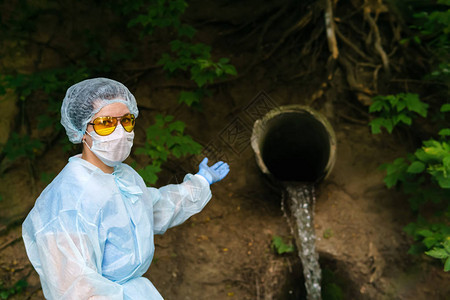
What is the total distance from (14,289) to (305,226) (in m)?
2.94

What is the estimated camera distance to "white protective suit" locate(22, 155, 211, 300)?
1685 mm

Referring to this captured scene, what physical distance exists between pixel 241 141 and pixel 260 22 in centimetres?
165

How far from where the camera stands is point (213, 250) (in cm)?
432

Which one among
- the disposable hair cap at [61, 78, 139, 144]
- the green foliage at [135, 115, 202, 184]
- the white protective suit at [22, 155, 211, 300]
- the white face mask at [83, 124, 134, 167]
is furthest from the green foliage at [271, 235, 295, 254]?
the disposable hair cap at [61, 78, 139, 144]

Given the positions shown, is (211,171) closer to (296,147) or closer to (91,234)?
(91,234)

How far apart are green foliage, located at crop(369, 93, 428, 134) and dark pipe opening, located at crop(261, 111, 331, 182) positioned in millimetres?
505

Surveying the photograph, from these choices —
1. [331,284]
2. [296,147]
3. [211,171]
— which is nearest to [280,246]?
[331,284]

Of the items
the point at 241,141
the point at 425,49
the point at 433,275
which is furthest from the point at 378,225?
the point at 425,49

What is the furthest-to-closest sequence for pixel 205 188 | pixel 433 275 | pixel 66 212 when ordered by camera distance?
pixel 433 275 → pixel 205 188 → pixel 66 212

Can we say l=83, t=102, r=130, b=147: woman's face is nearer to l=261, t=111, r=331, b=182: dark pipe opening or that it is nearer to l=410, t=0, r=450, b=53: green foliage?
l=261, t=111, r=331, b=182: dark pipe opening

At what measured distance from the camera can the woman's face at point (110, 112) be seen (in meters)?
1.92

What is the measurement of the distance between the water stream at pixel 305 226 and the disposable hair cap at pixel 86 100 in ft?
9.21

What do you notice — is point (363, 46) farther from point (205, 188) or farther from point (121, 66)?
point (205, 188)

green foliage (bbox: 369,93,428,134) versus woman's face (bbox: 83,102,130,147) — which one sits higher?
woman's face (bbox: 83,102,130,147)
